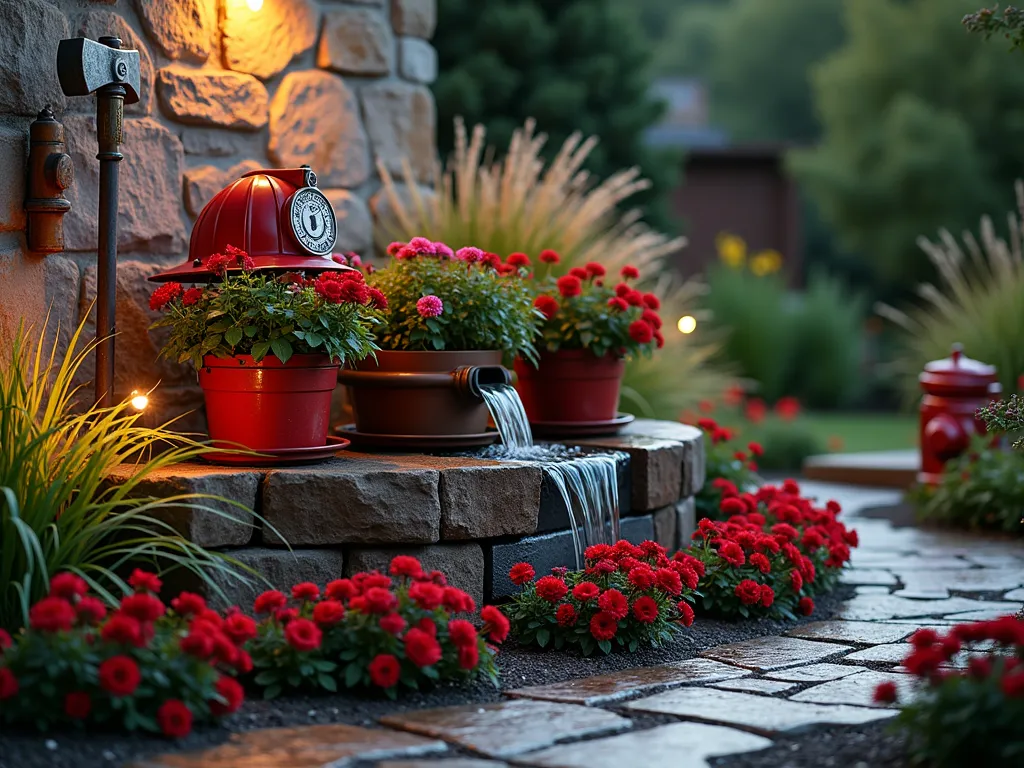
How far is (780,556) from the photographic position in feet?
12.2

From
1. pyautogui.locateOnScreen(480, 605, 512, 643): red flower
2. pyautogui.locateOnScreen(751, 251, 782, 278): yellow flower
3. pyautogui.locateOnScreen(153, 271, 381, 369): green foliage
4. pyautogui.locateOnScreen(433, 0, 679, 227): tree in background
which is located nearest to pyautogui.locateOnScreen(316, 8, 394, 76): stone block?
pyautogui.locateOnScreen(153, 271, 381, 369): green foliage

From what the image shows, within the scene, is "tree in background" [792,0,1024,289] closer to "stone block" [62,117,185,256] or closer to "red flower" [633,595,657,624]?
"stone block" [62,117,185,256]

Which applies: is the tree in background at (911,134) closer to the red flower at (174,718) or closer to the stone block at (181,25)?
the stone block at (181,25)

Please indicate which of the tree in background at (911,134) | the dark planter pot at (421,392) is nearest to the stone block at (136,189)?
the dark planter pot at (421,392)

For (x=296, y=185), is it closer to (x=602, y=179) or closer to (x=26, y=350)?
(x=26, y=350)

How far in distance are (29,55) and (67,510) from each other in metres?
1.31

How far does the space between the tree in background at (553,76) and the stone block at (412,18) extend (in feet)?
14.6

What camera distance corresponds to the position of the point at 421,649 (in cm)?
261

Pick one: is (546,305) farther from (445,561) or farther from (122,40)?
(122,40)

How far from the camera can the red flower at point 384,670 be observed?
8.54 ft

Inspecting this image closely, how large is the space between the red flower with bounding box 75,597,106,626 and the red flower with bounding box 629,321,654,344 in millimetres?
2131

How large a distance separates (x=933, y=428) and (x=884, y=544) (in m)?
1.04

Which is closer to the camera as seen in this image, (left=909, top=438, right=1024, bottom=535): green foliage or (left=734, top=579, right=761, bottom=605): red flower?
(left=734, top=579, right=761, bottom=605): red flower

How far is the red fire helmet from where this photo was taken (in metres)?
3.47
